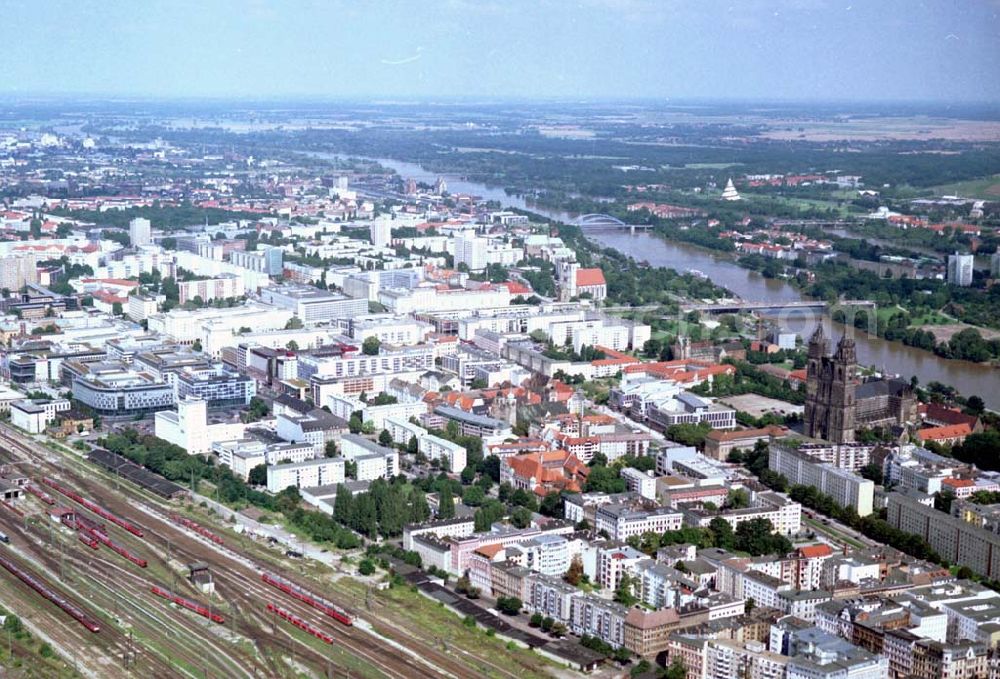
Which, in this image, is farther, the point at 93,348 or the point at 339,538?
the point at 93,348

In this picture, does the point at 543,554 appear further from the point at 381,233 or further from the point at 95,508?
the point at 381,233

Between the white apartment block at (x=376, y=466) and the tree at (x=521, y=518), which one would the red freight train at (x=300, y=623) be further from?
the white apartment block at (x=376, y=466)

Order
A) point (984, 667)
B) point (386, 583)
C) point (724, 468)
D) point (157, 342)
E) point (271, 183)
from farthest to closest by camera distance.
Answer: point (271, 183) < point (157, 342) < point (724, 468) < point (386, 583) < point (984, 667)

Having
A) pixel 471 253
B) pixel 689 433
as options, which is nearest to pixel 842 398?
pixel 689 433

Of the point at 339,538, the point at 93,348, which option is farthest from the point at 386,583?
the point at 93,348

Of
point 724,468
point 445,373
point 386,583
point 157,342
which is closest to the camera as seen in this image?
point 386,583

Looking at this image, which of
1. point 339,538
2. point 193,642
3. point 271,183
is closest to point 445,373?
point 339,538

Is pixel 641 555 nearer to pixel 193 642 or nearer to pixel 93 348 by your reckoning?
pixel 193 642
